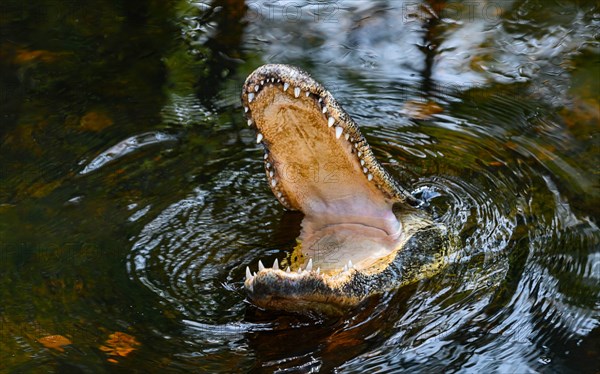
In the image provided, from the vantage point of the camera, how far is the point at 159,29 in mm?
8227

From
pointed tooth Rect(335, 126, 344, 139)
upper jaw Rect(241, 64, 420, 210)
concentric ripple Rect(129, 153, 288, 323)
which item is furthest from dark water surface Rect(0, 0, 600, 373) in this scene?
pointed tooth Rect(335, 126, 344, 139)

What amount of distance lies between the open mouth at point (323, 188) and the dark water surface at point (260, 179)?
181 mm

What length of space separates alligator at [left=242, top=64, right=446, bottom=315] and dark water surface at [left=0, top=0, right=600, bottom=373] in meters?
0.13

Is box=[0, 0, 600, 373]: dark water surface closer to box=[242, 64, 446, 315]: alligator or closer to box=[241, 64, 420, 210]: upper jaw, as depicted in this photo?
box=[242, 64, 446, 315]: alligator

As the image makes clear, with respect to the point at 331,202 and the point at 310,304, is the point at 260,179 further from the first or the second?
the point at 310,304

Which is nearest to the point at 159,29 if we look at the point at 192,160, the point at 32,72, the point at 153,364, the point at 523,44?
the point at 32,72

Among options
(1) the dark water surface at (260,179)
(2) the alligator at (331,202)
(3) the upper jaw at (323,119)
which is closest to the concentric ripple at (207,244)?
(1) the dark water surface at (260,179)

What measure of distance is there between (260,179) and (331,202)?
883 millimetres

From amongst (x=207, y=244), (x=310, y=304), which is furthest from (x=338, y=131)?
(x=207, y=244)

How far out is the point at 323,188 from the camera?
17.1 ft

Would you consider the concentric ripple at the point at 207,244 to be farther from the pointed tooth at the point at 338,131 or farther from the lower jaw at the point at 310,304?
the pointed tooth at the point at 338,131

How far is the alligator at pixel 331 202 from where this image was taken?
181 inches

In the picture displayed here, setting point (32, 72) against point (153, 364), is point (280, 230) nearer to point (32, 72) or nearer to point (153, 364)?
point (153, 364)

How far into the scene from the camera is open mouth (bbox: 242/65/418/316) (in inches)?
181
